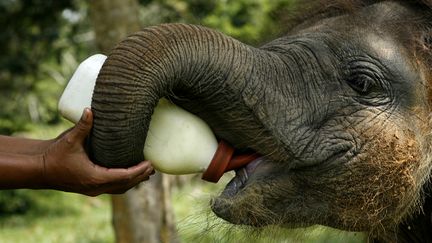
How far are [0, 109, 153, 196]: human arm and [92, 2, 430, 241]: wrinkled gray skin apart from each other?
6cm

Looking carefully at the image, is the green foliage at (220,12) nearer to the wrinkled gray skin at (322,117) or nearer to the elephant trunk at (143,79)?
the wrinkled gray skin at (322,117)

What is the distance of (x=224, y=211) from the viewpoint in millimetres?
3580

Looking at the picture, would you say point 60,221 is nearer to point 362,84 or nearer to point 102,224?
point 102,224

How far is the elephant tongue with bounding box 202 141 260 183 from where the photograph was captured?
3.48 metres

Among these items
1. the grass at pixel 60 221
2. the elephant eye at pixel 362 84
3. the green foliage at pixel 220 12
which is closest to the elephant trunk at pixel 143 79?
the elephant eye at pixel 362 84

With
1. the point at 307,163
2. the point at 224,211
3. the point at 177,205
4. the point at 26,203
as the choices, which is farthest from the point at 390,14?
the point at 26,203

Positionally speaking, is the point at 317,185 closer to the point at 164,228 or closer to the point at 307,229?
the point at 307,229

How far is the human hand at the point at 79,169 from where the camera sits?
10.8 ft

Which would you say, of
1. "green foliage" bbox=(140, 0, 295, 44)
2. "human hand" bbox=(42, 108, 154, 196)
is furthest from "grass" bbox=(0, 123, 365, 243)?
"green foliage" bbox=(140, 0, 295, 44)

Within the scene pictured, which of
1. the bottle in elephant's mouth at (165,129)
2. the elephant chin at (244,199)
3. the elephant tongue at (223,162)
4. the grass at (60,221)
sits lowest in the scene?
the grass at (60,221)

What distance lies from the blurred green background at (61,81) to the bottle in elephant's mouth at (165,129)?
44cm

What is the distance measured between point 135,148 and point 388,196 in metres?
1.06

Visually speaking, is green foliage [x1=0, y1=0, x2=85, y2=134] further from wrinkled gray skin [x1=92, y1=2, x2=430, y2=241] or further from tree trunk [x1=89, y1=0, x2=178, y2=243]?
wrinkled gray skin [x1=92, y1=2, x2=430, y2=241]

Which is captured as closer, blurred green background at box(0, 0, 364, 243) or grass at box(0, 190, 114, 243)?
blurred green background at box(0, 0, 364, 243)
